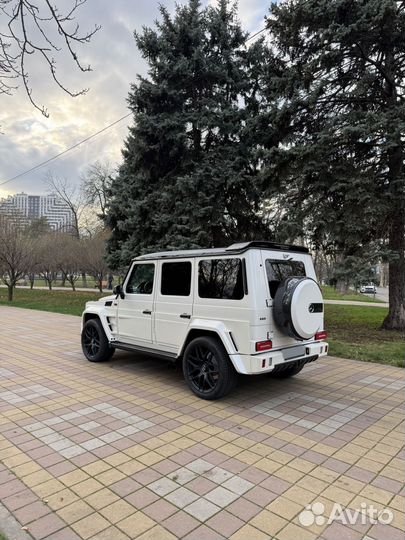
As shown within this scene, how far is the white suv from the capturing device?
4223mm

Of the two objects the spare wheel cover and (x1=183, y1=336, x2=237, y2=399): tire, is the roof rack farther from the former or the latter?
(x1=183, y1=336, x2=237, y2=399): tire

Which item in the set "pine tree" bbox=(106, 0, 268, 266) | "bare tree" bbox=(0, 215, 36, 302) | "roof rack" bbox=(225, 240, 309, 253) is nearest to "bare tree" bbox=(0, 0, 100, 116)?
"roof rack" bbox=(225, 240, 309, 253)

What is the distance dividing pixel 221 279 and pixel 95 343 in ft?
10.2

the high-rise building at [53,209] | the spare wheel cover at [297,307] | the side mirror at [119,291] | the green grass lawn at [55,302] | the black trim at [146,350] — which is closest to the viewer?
the spare wheel cover at [297,307]

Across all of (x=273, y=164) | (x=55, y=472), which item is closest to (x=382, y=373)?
(x=55, y=472)

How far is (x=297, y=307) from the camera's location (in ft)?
13.8

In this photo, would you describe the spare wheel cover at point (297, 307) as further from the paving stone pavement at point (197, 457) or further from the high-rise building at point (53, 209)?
the high-rise building at point (53, 209)

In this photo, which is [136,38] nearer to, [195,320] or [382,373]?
[195,320]

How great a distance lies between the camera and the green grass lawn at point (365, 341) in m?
7.09

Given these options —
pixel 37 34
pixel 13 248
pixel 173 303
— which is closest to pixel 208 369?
pixel 173 303

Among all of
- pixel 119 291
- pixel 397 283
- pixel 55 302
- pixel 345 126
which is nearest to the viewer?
pixel 119 291

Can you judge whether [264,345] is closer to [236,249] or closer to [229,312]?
[229,312]

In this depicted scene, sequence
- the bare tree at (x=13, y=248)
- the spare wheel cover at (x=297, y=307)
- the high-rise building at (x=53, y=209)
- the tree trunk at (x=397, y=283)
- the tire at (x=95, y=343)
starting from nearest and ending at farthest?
1. the spare wheel cover at (x=297, y=307)
2. the tire at (x=95, y=343)
3. the tree trunk at (x=397, y=283)
4. the bare tree at (x=13, y=248)
5. the high-rise building at (x=53, y=209)

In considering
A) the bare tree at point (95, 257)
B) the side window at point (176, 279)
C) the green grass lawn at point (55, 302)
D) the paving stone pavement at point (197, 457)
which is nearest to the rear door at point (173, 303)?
the side window at point (176, 279)
